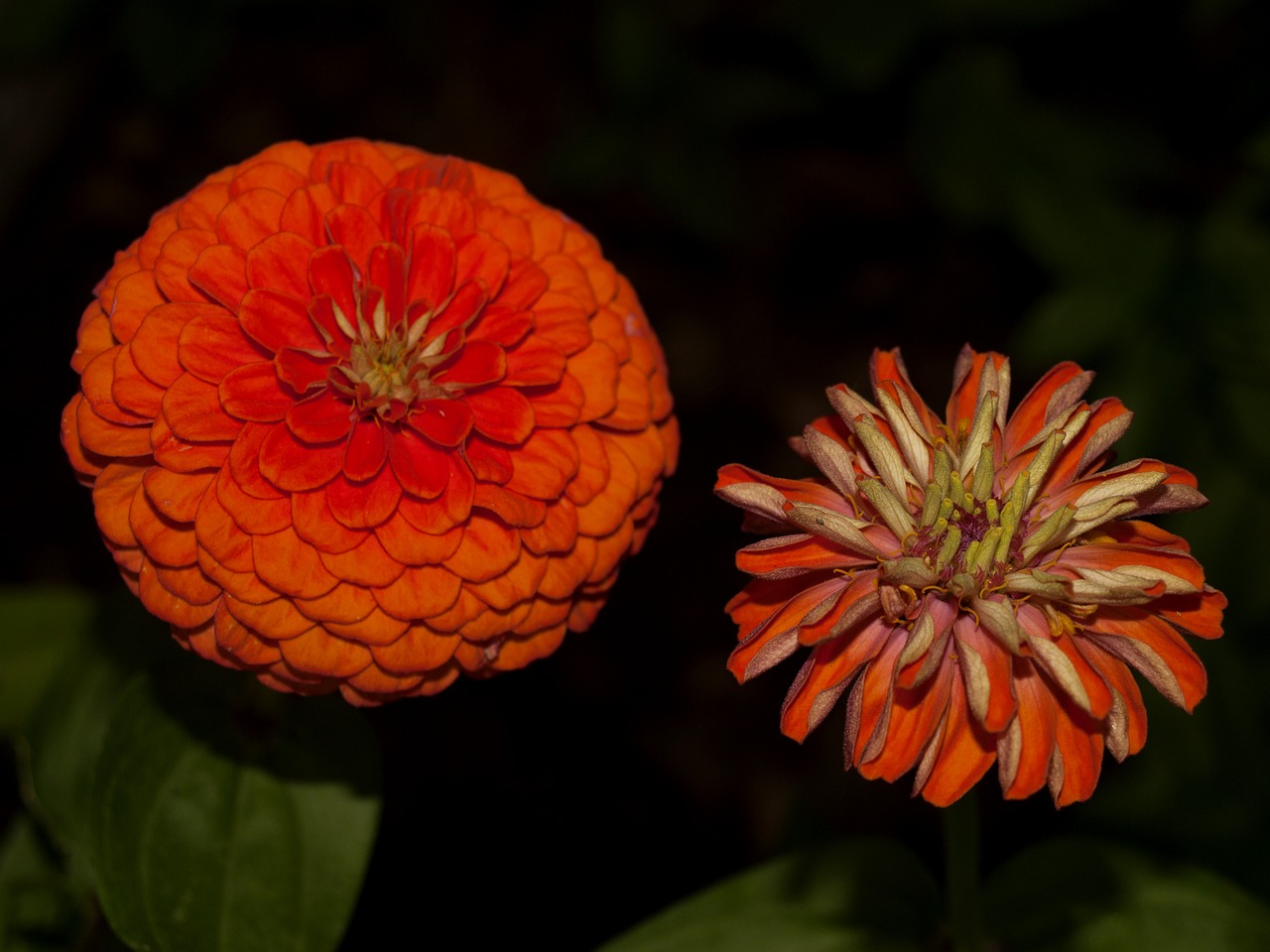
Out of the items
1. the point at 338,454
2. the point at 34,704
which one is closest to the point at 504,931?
the point at 34,704

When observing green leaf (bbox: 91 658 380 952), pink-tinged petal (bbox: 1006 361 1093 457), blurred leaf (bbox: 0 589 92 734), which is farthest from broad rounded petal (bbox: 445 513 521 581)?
blurred leaf (bbox: 0 589 92 734)

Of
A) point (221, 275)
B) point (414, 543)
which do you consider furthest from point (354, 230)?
point (414, 543)

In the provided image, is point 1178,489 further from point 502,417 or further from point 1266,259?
point 1266,259

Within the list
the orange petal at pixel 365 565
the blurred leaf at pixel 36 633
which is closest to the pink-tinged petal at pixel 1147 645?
the orange petal at pixel 365 565

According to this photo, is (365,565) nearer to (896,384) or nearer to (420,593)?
(420,593)

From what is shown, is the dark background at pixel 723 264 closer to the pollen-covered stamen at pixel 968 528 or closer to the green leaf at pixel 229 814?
the green leaf at pixel 229 814

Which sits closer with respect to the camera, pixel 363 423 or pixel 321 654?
pixel 321 654
